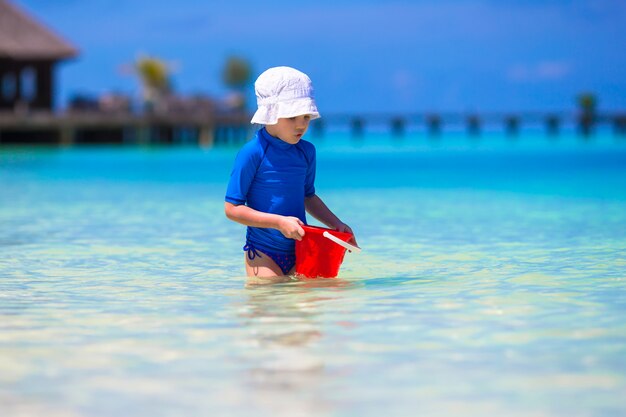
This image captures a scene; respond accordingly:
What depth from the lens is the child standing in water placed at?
19.1 feet

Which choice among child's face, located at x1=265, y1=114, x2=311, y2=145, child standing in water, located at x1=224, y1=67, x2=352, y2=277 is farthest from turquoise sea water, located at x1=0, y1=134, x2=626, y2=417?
child's face, located at x1=265, y1=114, x2=311, y2=145

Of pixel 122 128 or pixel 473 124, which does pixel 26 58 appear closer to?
pixel 122 128

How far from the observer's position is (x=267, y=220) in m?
5.82

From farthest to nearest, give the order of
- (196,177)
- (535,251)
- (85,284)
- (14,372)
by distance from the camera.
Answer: (196,177) < (535,251) < (85,284) < (14,372)

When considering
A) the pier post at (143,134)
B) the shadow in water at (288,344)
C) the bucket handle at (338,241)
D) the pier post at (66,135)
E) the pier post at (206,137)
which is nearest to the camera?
the shadow in water at (288,344)

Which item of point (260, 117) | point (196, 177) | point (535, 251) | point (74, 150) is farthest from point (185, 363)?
point (74, 150)

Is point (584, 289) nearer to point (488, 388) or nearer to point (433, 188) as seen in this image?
point (488, 388)

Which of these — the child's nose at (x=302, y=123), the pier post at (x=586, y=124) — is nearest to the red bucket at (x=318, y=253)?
the child's nose at (x=302, y=123)

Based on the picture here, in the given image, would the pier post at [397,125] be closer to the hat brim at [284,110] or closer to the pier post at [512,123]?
the pier post at [512,123]

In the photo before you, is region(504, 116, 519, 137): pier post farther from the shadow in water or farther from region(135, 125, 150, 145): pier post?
the shadow in water

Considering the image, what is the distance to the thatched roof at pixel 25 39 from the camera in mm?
46438

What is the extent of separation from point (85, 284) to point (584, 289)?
2.96 meters

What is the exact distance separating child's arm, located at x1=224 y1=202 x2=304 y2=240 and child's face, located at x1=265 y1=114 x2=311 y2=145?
40 cm

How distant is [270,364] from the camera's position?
4.63 meters
